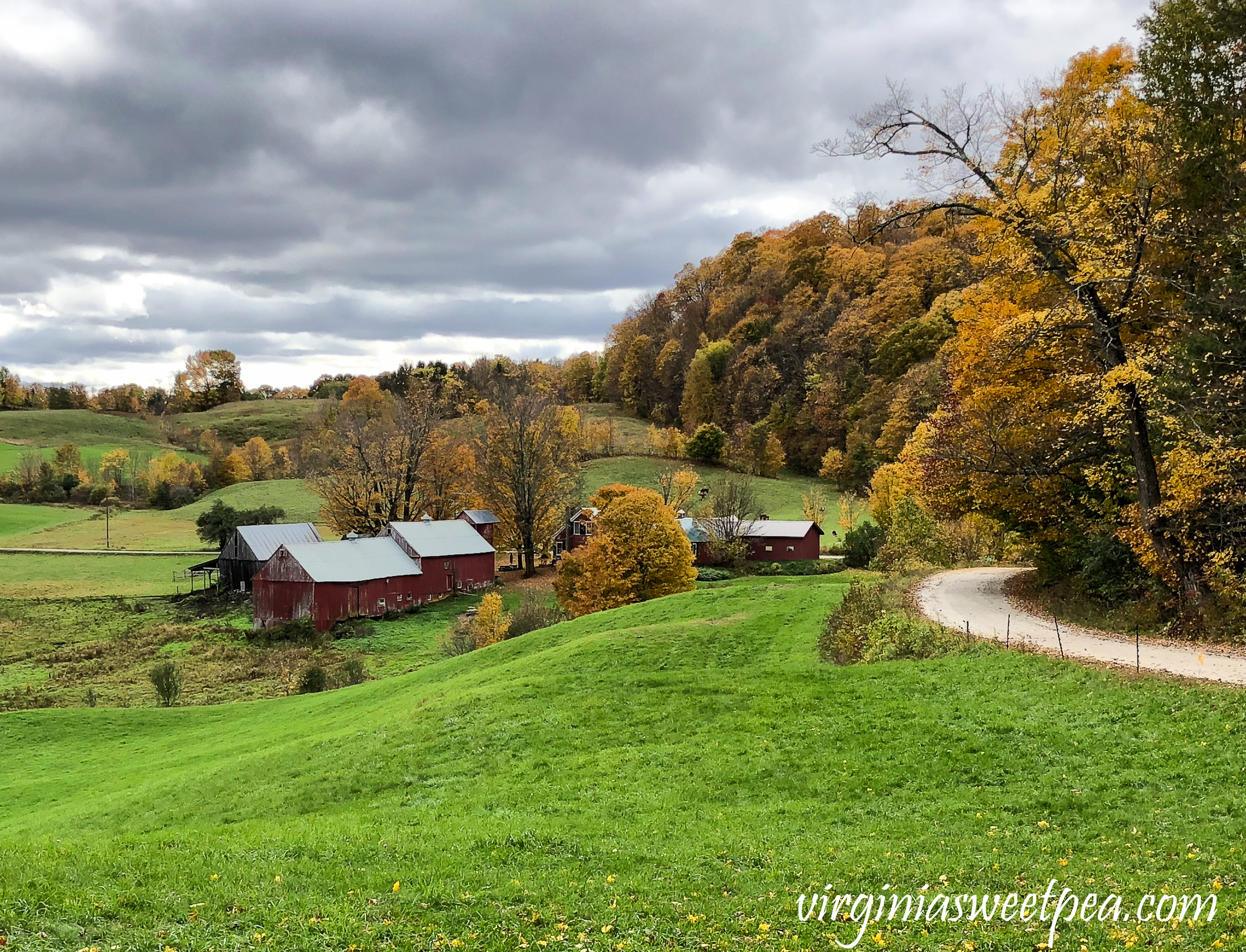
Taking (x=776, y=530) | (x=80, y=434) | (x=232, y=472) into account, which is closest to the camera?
(x=776, y=530)

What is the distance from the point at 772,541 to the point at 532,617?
36549 millimetres

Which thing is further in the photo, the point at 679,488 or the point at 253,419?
the point at 253,419

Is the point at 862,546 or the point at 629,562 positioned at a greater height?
the point at 629,562

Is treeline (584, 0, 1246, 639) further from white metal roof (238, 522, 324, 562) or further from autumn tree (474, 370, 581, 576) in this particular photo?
white metal roof (238, 522, 324, 562)

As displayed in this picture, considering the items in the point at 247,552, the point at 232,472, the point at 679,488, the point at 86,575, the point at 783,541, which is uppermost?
the point at 232,472

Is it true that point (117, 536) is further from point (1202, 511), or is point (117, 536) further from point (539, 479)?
point (1202, 511)

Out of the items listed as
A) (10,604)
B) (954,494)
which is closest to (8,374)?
(10,604)

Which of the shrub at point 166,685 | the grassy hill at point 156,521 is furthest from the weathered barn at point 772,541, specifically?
the shrub at point 166,685

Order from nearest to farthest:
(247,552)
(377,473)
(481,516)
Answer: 1. (247,552)
2. (377,473)
3. (481,516)

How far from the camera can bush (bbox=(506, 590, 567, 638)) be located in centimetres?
4125

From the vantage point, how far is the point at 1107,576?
21.0m

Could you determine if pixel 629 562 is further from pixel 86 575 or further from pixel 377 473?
pixel 86 575

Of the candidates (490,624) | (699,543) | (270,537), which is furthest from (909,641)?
(270,537)

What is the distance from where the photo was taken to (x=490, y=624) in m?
42.1
